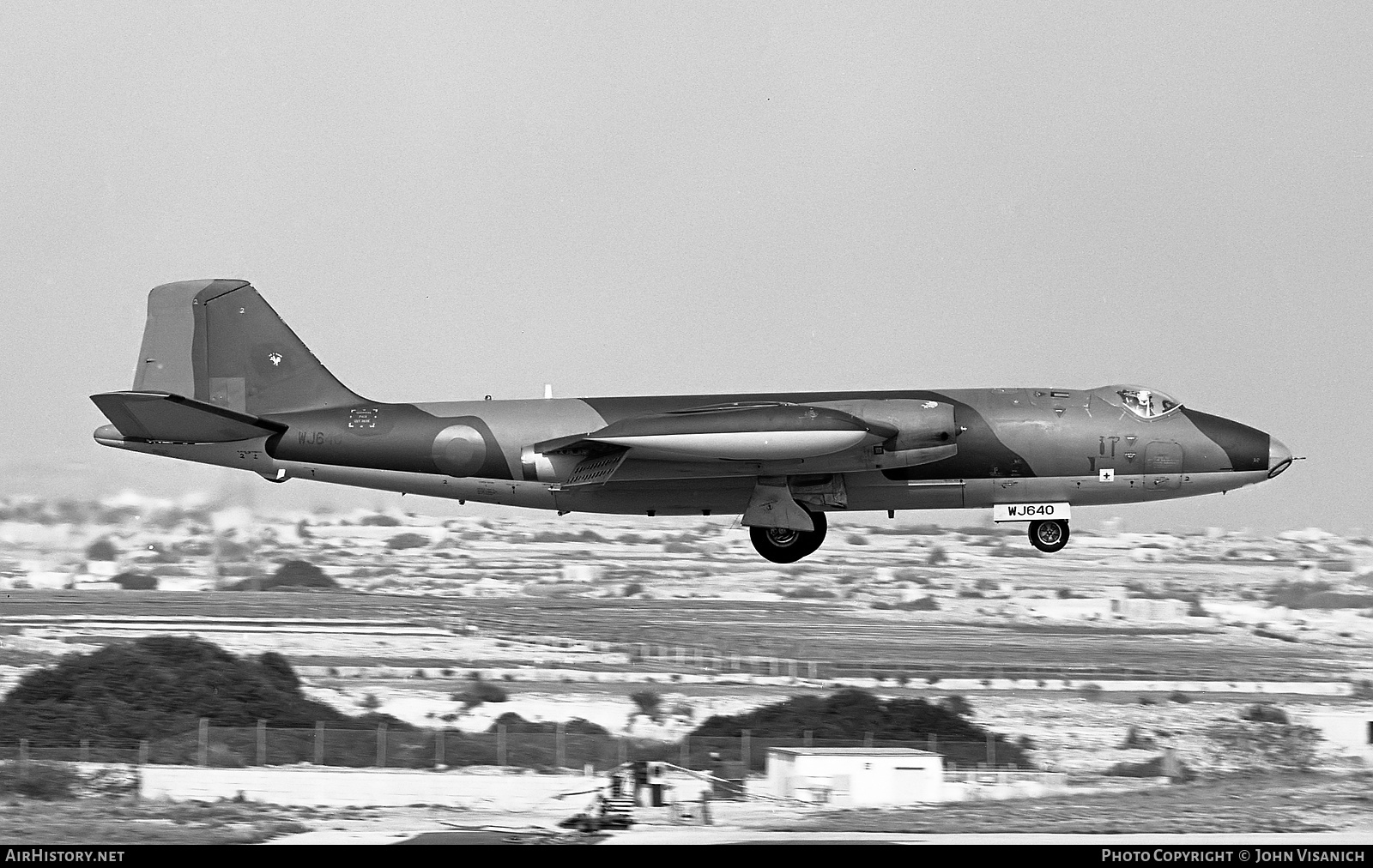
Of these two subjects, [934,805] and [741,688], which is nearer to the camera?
[934,805]

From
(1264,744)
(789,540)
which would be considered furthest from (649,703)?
(1264,744)

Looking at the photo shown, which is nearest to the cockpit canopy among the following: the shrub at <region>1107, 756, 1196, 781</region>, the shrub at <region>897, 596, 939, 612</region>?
the shrub at <region>1107, 756, 1196, 781</region>

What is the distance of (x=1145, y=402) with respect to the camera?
31.9 m

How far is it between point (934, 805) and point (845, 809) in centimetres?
188

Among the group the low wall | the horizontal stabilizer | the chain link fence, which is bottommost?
the low wall

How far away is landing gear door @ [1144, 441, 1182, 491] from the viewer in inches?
1243

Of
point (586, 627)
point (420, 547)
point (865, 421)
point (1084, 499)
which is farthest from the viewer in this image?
point (420, 547)

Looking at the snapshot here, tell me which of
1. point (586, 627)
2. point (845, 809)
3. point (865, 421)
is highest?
point (865, 421)

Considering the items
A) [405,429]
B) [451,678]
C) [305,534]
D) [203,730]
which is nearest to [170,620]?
[305,534]

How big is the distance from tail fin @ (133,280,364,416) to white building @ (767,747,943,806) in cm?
1227

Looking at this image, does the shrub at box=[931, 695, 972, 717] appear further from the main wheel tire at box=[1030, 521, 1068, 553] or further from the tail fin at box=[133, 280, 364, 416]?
the tail fin at box=[133, 280, 364, 416]

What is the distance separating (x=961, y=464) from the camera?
103 ft

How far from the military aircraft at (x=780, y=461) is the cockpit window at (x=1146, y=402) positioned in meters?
0.02

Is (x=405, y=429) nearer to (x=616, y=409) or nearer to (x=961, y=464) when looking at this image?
(x=616, y=409)
